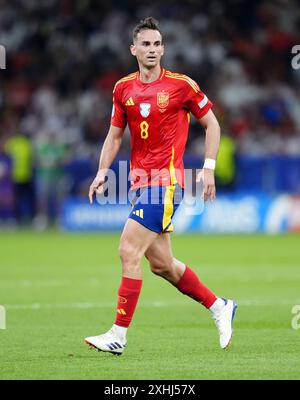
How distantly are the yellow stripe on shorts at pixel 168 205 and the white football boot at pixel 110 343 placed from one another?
0.97 meters

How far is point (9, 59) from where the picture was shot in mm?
29734

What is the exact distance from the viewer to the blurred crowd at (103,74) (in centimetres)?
2752

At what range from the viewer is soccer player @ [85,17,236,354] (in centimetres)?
870

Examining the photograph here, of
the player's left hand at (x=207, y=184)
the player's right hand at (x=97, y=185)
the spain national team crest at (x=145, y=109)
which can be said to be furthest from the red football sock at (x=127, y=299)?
the spain national team crest at (x=145, y=109)

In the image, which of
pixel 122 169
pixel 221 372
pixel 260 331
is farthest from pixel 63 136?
pixel 221 372

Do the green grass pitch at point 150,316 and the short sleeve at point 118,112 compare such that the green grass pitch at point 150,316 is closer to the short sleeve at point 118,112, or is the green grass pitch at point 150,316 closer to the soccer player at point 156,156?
the soccer player at point 156,156

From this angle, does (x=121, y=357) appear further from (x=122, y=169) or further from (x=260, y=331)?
(x=122, y=169)

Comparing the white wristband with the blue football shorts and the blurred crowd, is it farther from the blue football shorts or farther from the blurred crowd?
the blurred crowd

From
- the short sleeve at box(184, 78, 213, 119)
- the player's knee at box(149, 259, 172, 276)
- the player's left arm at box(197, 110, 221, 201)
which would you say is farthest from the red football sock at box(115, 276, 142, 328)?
the short sleeve at box(184, 78, 213, 119)

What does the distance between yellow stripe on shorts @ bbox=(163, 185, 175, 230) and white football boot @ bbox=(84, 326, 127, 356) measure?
97 cm

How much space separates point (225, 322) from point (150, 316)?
2425mm

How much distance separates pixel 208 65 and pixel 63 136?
426cm

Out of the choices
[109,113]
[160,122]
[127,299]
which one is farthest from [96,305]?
[109,113]

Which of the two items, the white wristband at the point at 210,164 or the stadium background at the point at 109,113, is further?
the stadium background at the point at 109,113
